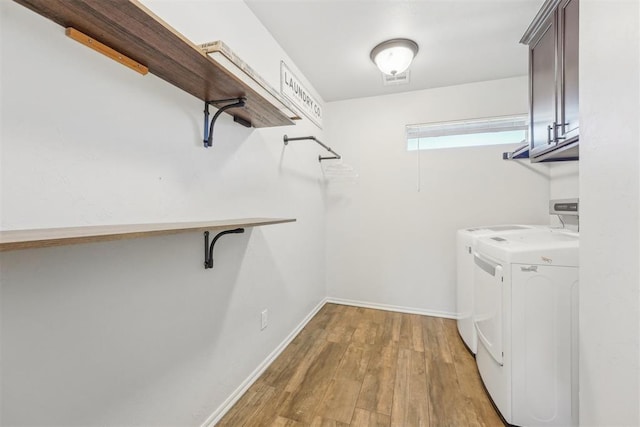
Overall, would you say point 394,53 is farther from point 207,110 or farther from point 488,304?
point 488,304

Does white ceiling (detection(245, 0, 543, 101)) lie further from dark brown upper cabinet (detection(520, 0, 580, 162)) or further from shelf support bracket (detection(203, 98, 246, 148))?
shelf support bracket (detection(203, 98, 246, 148))

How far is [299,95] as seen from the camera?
2.36 metres

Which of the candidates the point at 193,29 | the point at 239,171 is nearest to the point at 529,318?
the point at 239,171

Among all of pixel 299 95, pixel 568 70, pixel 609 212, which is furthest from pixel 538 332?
pixel 299 95

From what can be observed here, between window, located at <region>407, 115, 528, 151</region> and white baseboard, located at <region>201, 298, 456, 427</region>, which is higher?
window, located at <region>407, 115, 528, 151</region>

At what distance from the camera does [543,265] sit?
51.2 inches

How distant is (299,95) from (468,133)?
5.66 feet

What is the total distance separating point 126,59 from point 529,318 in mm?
2032

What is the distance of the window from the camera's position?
2545 millimetres

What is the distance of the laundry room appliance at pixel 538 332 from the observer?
1.27 metres

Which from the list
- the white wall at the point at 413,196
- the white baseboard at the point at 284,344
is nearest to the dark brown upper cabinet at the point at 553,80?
the white wall at the point at 413,196

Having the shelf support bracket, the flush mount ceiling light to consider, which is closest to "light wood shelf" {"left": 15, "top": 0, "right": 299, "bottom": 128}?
the shelf support bracket

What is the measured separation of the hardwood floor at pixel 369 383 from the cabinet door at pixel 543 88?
162 cm

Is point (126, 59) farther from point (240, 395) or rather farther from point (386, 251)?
point (386, 251)
